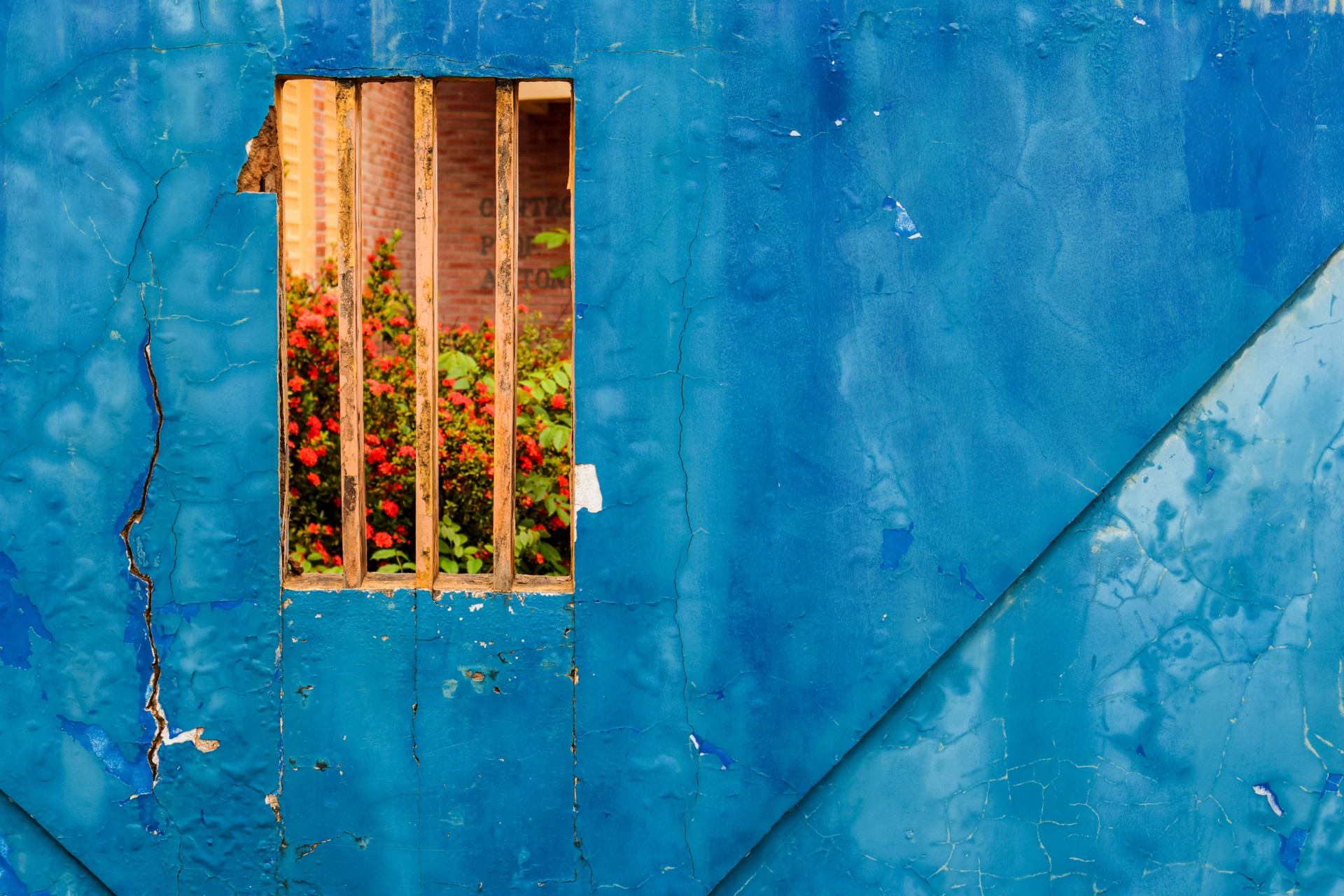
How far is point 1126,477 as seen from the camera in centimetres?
226

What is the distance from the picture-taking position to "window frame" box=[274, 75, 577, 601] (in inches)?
87.7

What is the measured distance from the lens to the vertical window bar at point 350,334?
224 cm

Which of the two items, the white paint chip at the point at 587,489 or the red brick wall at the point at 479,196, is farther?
Result: the red brick wall at the point at 479,196

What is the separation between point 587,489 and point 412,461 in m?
1.44

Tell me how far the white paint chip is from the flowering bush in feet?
3.10

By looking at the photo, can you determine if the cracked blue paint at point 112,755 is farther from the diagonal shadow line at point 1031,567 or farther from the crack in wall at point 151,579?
the diagonal shadow line at point 1031,567

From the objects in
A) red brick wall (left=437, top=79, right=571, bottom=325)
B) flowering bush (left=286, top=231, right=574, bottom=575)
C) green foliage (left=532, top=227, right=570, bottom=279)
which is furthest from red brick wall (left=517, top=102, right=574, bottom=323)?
green foliage (left=532, top=227, right=570, bottom=279)

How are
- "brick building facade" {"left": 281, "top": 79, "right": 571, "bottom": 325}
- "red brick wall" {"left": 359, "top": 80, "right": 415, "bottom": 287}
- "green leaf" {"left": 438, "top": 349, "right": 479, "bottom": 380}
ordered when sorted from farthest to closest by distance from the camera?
"brick building facade" {"left": 281, "top": 79, "right": 571, "bottom": 325}, "red brick wall" {"left": 359, "top": 80, "right": 415, "bottom": 287}, "green leaf" {"left": 438, "top": 349, "right": 479, "bottom": 380}

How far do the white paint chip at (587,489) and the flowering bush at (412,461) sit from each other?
945 mm

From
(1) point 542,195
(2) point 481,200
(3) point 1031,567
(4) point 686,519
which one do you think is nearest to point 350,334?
(4) point 686,519

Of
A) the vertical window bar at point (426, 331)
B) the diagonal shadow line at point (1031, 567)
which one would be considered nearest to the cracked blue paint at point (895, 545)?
the diagonal shadow line at point (1031, 567)

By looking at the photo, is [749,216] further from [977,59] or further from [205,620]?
[205,620]

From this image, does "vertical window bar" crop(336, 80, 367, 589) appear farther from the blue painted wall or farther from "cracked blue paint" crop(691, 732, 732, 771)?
"cracked blue paint" crop(691, 732, 732, 771)

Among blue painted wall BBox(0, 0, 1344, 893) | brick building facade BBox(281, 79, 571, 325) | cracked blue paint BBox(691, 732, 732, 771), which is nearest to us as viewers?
blue painted wall BBox(0, 0, 1344, 893)
